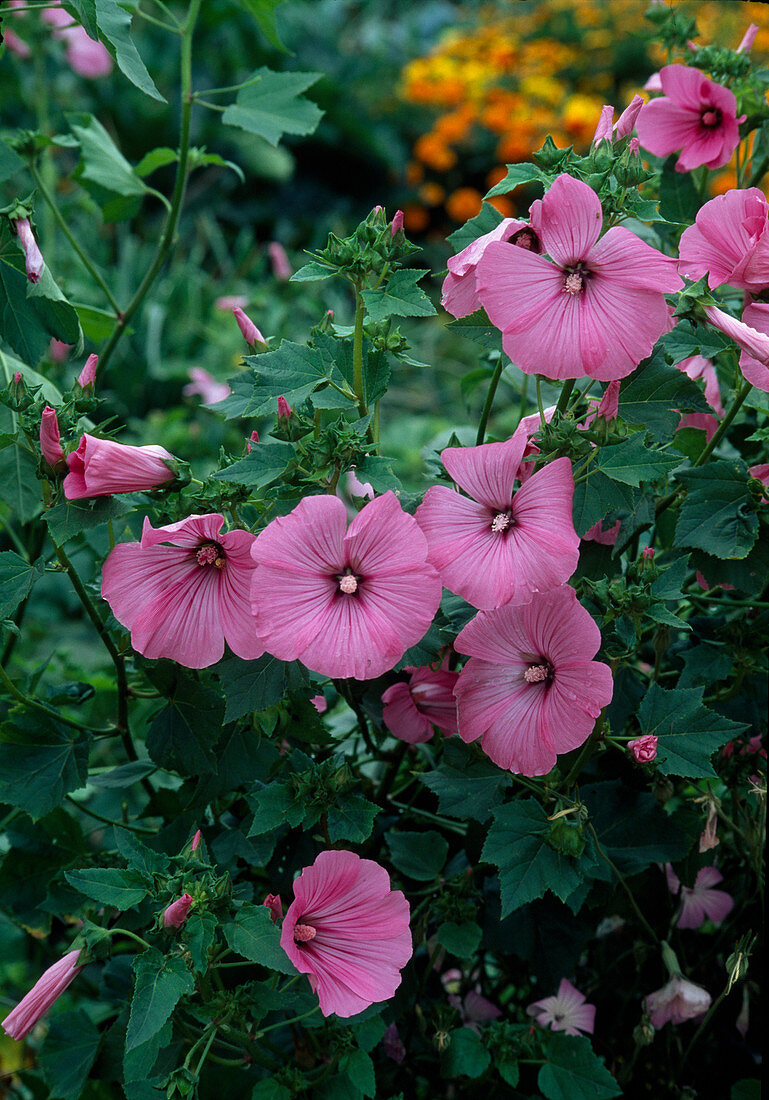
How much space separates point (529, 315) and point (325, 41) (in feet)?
15.9

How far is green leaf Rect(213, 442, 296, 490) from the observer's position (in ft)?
2.11

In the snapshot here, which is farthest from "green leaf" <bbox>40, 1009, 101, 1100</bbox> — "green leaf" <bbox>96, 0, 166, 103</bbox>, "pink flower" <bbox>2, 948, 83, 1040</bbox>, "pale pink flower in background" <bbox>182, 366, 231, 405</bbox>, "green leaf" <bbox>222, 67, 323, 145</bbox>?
"pale pink flower in background" <bbox>182, 366, 231, 405</bbox>

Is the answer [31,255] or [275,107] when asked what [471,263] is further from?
[275,107]

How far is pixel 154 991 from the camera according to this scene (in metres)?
0.60

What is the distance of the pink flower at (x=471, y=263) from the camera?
0.68 metres

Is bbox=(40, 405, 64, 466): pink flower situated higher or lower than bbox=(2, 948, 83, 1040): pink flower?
higher

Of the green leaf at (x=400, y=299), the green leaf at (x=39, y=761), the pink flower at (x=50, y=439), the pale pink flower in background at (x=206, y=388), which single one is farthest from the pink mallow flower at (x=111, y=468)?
the pale pink flower in background at (x=206, y=388)

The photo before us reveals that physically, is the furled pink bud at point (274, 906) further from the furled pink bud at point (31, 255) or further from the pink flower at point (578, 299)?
the furled pink bud at point (31, 255)

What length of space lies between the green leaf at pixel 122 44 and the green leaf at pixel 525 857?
0.57 meters

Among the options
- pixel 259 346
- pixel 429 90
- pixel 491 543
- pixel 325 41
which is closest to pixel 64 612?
pixel 259 346

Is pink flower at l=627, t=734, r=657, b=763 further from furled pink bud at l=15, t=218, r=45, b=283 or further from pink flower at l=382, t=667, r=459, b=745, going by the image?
furled pink bud at l=15, t=218, r=45, b=283

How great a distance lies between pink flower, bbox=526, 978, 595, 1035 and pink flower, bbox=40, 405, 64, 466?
0.64 meters

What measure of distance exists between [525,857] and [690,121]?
692 millimetres

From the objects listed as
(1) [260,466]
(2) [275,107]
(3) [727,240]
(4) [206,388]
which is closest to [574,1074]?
(1) [260,466]
